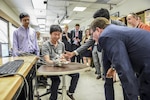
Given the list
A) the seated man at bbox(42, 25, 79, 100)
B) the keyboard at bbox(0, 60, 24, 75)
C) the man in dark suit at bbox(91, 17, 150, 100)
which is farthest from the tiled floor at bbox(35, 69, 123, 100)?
the keyboard at bbox(0, 60, 24, 75)

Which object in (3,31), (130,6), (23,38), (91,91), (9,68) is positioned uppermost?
(130,6)

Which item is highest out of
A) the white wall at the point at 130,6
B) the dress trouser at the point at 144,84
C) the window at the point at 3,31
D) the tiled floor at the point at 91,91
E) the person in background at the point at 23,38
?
the white wall at the point at 130,6

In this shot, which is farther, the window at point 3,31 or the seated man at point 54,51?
the window at point 3,31

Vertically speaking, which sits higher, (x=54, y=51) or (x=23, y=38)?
(x=23, y=38)

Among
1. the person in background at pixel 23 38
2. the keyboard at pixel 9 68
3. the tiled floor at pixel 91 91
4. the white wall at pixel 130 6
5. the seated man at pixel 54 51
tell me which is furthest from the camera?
the white wall at pixel 130 6

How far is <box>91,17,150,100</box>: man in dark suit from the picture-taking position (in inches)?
52.8

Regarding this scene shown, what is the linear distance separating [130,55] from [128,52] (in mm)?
34

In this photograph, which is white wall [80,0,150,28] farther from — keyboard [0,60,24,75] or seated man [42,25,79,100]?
keyboard [0,60,24,75]

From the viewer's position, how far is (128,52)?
1.45m

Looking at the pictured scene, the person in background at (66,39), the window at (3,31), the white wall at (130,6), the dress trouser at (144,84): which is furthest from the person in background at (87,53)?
the dress trouser at (144,84)

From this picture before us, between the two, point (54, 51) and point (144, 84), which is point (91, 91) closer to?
point (54, 51)

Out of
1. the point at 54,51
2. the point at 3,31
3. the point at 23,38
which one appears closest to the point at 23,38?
the point at 23,38

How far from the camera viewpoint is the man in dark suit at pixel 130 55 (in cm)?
134

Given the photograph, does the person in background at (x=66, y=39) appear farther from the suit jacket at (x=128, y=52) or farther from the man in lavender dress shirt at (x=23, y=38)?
the suit jacket at (x=128, y=52)
